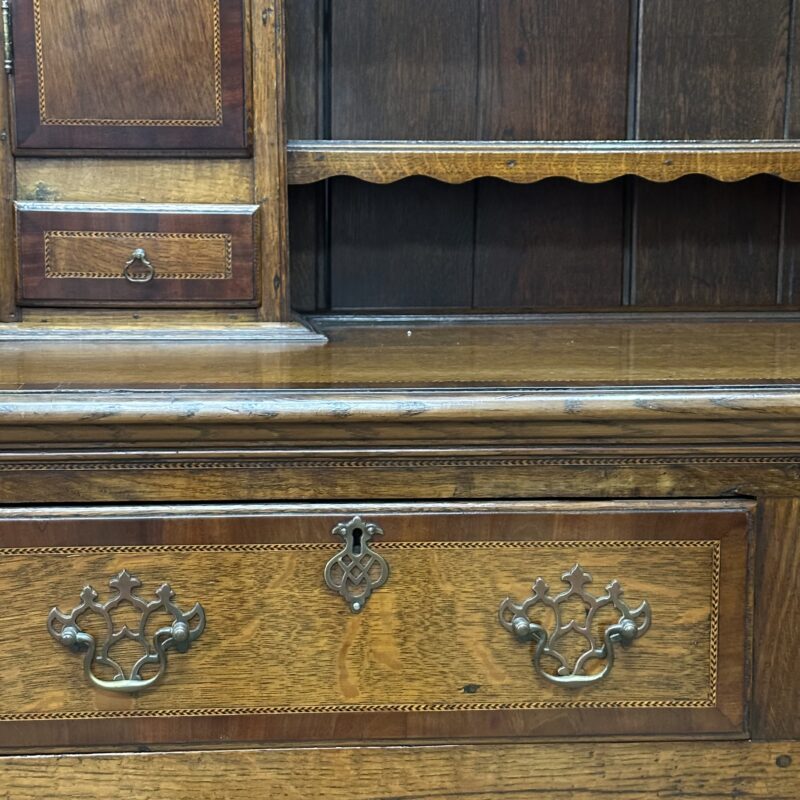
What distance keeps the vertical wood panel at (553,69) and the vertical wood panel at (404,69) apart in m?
0.02

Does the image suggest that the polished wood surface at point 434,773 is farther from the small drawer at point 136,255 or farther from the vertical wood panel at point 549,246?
the vertical wood panel at point 549,246

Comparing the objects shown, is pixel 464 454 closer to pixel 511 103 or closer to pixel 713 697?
pixel 713 697

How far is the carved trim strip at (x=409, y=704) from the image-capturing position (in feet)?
1.81

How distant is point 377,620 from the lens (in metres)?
0.56

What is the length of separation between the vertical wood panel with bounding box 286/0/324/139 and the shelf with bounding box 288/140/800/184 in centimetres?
13

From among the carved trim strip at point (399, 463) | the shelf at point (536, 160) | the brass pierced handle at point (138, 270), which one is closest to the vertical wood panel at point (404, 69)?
the shelf at point (536, 160)

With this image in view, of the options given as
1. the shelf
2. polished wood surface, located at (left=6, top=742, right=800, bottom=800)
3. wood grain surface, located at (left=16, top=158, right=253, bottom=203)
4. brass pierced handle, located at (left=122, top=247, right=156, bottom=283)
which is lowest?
polished wood surface, located at (left=6, top=742, right=800, bottom=800)

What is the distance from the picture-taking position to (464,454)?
0.56m

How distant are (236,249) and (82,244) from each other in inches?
4.9

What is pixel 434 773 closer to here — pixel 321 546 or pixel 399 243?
pixel 321 546

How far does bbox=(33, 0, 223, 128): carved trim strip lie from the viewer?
2.60 ft

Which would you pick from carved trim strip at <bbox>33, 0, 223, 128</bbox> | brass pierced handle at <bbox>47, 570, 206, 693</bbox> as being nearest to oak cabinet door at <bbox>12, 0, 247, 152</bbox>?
carved trim strip at <bbox>33, 0, 223, 128</bbox>

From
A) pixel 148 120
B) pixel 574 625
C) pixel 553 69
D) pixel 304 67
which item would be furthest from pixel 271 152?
→ pixel 574 625

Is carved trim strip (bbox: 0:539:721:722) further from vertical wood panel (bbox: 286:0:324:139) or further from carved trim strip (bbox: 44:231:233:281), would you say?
vertical wood panel (bbox: 286:0:324:139)
